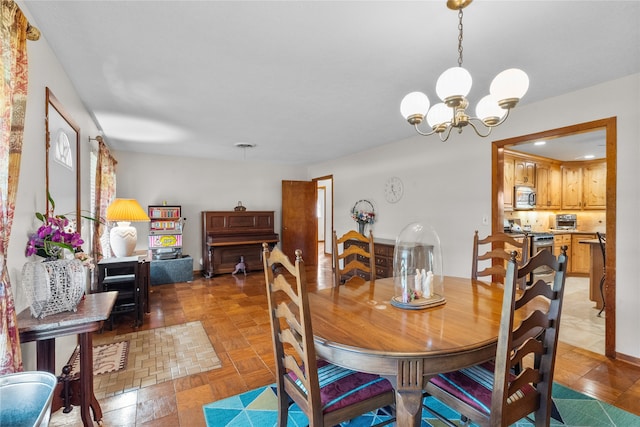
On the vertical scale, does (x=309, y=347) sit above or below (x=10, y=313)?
below

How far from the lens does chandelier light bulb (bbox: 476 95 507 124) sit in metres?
1.81

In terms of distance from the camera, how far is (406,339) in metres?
1.24

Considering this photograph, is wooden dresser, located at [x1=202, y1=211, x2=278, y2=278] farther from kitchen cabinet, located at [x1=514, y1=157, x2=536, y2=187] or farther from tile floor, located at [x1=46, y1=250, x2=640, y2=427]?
kitchen cabinet, located at [x1=514, y1=157, x2=536, y2=187]

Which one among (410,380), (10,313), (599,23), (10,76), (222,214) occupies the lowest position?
(410,380)

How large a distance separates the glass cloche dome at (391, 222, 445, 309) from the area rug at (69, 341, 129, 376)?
2.31 m

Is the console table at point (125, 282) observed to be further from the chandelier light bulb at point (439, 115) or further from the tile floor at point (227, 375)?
the chandelier light bulb at point (439, 115)

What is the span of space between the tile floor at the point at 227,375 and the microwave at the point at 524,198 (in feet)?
10.2

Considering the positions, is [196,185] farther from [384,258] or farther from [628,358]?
[628,358]

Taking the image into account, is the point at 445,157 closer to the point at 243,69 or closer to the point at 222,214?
the point at 243,69

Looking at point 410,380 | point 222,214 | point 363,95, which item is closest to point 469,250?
point 363,95

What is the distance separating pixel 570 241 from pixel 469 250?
A: 3.57m

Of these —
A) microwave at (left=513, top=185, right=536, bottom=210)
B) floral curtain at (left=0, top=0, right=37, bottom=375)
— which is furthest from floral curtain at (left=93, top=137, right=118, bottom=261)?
microwave at (left=513, top=185, right=536, bottom=210)

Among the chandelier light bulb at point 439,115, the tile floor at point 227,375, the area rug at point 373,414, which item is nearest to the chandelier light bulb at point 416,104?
the chandelier light bulb at point 439,115

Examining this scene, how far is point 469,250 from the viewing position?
145 inches
